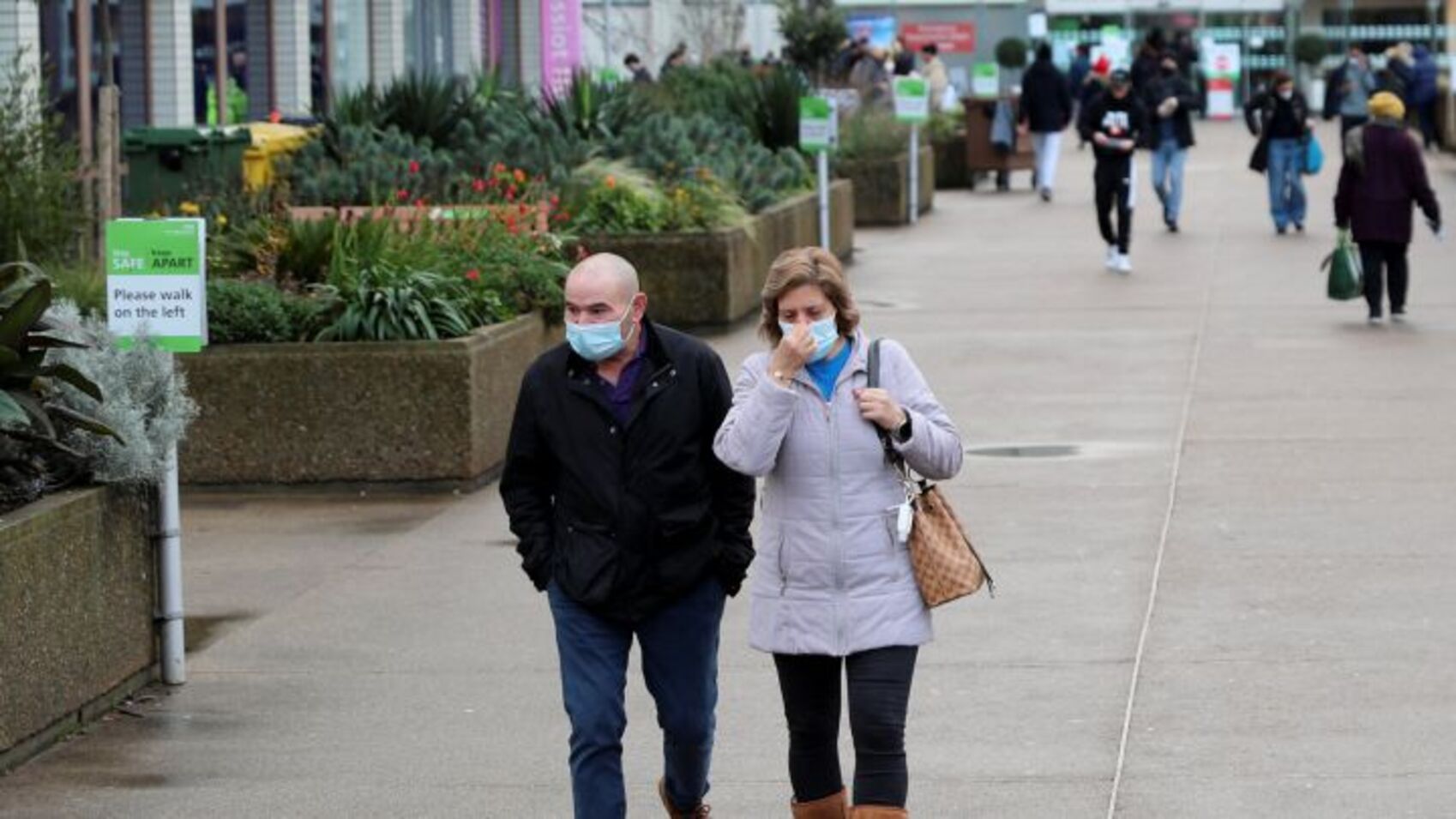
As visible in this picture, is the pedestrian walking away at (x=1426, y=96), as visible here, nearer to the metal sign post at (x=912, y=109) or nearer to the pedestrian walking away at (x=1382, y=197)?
the metal sign post at (x=912, y=109)

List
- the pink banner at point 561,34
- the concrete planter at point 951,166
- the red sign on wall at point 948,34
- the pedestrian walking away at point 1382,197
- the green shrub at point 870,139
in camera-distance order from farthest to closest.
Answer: the red sign on wall at point 948,34
the concrete planter at point 951,166
the pink banner at point 561,34
the green shrub at point 870,139
the pedestrian walking away at point 1382,197

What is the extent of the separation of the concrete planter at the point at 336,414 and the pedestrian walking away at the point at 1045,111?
2221cm

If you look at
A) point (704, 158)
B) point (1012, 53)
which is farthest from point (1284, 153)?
point (1012, 53)

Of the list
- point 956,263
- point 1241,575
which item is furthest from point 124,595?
point 956,263

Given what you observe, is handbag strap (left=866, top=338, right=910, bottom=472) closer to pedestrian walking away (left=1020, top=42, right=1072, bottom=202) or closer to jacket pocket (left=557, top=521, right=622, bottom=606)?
jacket pocket (left=557, top=521, right=622, bottom=606)

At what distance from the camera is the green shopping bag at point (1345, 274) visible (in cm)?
1961

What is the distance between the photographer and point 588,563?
266 inches

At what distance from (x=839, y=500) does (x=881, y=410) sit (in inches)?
8.8

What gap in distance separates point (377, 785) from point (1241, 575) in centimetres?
396

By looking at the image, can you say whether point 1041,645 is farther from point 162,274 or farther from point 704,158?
point 704,158

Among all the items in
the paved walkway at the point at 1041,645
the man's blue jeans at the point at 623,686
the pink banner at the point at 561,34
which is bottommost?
the paved walkway at the point at 1041,645

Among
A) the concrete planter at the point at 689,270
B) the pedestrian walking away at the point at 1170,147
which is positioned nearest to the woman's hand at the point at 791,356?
the concrete planter at the point at 689,270

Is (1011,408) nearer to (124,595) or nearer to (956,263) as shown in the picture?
(124,595)

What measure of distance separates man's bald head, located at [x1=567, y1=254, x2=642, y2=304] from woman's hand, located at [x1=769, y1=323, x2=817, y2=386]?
394 mm
